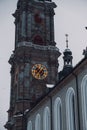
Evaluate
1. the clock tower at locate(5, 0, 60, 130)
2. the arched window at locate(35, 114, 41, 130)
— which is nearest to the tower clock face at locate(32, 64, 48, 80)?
the clock tower at locate(5, 0, 60, 130)

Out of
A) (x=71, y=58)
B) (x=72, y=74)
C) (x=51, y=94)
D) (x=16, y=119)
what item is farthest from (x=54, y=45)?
(x=72, y=74)

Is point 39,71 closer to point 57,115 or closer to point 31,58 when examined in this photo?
point 31,58

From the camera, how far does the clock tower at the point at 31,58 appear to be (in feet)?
164

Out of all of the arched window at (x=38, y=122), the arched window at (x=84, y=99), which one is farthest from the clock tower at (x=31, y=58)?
the arched window at (x=84, y=99)

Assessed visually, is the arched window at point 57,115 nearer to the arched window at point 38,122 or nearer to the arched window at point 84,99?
the arched window at point 84,99

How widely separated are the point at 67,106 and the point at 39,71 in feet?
71.0

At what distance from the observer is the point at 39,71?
52.1 metres

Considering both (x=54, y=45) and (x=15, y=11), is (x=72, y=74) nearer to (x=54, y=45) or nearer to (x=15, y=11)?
(x=54, y=45)

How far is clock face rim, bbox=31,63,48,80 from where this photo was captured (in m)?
51.9

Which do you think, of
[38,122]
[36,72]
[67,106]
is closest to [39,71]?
[36,72]

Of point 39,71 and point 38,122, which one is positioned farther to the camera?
point 39,71

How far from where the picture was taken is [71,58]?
57.1m

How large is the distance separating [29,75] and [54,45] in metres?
7.75

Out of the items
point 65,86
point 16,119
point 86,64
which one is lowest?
point 16,119
